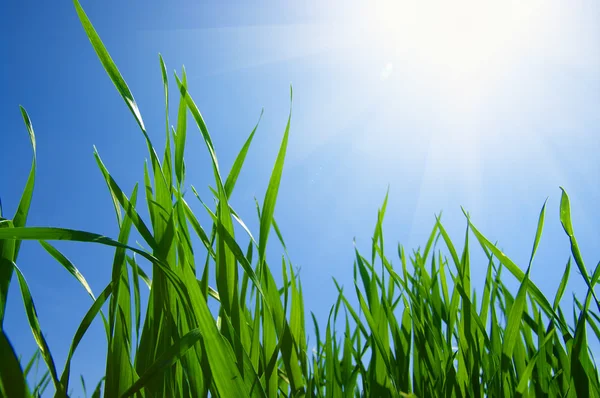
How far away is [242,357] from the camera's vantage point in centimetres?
49

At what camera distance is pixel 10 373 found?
44 cm

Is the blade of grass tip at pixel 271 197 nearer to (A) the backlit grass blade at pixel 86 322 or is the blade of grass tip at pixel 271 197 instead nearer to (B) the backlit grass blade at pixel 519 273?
(A) the backlit grass blade at pixel 86 322

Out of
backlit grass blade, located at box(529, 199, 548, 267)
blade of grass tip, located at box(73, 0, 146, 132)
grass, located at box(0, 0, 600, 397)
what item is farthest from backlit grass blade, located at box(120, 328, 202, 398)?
backlit grass blade, located at box(529, 199, 548, 267)

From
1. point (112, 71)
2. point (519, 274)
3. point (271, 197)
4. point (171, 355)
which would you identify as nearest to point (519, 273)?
point (519, 274)

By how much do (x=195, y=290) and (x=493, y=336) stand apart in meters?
0.52

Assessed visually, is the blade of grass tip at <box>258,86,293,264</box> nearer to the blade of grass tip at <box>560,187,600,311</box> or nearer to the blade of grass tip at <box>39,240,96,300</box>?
the blade of grass tip at <box>39,240,96,300</box>

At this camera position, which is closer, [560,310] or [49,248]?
[49,248]

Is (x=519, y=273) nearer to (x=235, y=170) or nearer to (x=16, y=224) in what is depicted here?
(x=235, y=170)

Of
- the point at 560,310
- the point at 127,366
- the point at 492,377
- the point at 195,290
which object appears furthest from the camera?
the point at 560,310

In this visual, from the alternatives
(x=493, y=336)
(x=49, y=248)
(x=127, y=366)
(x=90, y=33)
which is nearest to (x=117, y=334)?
(x=127, y=366)

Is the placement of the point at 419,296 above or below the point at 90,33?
below

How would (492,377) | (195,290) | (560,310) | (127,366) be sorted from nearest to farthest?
(195,290) < (127,366) < (492,377) < (560,310)

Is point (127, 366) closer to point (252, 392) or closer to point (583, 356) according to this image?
point (252, 392)

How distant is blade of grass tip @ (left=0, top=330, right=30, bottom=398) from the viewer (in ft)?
1.42
